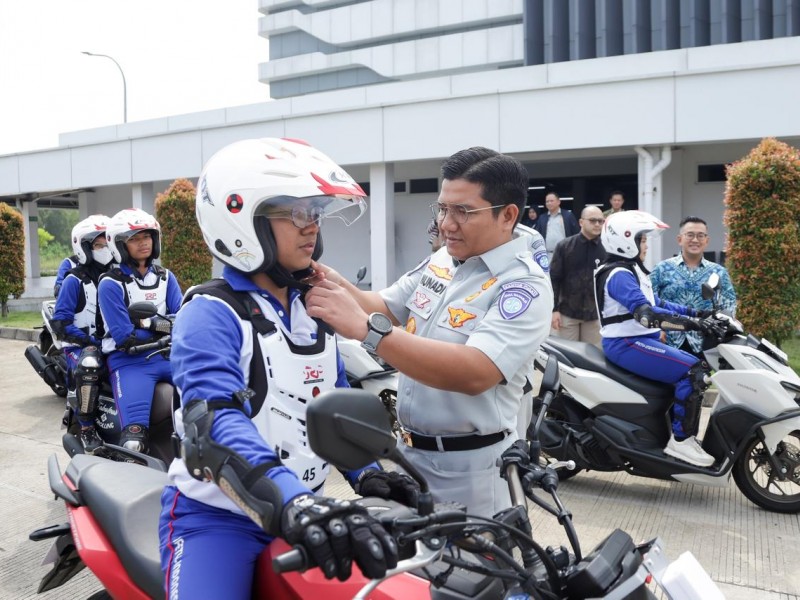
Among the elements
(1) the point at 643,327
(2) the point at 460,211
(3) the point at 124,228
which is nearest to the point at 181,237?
(3) the point at 124,228

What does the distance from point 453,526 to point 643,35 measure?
28437mm

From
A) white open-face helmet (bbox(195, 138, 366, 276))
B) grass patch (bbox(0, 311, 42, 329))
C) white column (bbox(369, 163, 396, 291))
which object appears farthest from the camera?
white column (bbox(369, 163, 396, 291))

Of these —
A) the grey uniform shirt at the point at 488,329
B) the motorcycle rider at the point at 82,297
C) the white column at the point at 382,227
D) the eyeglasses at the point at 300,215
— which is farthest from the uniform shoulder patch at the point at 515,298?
the white column at the point at 382,227

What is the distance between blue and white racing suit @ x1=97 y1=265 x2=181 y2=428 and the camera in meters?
4.55

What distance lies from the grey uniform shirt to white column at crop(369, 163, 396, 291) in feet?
44.6

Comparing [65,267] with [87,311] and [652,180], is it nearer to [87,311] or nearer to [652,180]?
[87,311]

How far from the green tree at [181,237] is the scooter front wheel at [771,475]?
11.3 meters

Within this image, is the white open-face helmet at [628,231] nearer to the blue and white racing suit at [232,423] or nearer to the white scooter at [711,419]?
the white scooter at [711,419]

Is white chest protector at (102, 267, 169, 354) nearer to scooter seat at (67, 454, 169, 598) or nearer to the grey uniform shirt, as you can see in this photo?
scooter seat at (67, 454, 169, 598)

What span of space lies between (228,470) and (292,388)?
374 mm

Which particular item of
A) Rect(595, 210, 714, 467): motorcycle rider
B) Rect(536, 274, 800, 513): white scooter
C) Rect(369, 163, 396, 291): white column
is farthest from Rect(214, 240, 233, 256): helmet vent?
Rect(369, 163, 396, 291): white column

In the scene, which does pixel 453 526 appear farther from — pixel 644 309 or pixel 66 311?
pixel 66 311

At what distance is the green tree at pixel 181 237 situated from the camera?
14.2 meters

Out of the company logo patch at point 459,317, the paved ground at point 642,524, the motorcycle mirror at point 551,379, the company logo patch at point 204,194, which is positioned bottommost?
the paved ground at point 642,524
